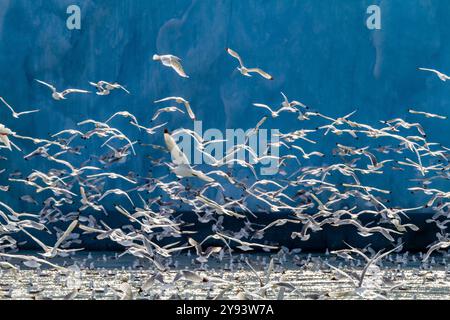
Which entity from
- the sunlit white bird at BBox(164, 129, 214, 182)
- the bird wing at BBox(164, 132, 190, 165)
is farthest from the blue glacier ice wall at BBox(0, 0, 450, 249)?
the bird wing at BBox(164, 132, 190, 165)

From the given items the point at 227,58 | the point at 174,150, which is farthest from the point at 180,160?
the point at 227,58

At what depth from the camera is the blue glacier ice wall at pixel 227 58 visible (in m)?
25.6

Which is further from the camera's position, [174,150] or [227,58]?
[227,58]

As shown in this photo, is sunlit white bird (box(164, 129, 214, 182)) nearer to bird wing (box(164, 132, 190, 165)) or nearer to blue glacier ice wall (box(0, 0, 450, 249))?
bird wing (box(164, 132, 190, 165))

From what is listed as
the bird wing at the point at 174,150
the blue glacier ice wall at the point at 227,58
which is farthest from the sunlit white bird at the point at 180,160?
the blue glacier ice wall at the point at 227,58

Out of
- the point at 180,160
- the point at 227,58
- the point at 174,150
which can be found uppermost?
the point at 227,58

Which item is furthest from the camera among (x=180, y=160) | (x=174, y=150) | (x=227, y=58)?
(x=227, y=58)

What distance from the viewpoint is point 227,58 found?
84.8 ft

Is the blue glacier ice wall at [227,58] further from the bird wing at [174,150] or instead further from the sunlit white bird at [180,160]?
the bird wing at [174,150]

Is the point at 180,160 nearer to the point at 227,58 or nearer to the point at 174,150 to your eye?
the point at 174,150

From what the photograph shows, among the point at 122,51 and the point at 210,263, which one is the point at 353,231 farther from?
the point at 122,51

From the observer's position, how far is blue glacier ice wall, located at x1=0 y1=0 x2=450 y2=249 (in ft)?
84.0

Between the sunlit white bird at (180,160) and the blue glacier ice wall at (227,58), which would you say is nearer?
the sunlit white bird at (180,160)
